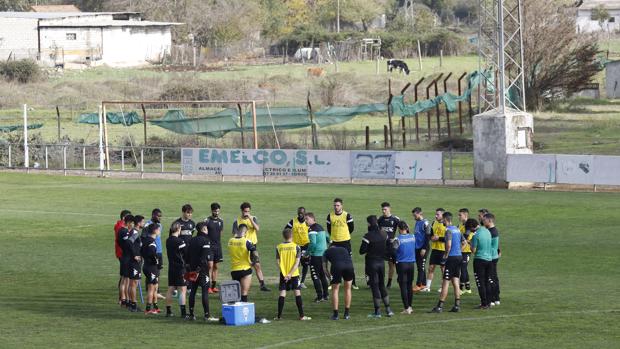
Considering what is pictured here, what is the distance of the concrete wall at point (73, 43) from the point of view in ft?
365

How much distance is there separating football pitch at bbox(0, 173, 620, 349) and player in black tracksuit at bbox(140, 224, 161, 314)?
503 mm

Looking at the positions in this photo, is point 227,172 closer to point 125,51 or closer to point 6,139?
point 6,139

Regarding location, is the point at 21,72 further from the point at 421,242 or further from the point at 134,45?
the point at 421,242

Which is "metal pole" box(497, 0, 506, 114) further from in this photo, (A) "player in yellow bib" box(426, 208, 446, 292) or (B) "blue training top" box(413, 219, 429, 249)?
(A) "player in yellow bib" box(426, 208, 446, 292)

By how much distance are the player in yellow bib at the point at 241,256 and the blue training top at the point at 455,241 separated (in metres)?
3.80

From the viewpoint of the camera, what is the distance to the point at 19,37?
112188mm

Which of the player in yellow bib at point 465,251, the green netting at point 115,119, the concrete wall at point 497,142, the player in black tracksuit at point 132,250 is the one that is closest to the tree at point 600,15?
the green netting at point 115,119

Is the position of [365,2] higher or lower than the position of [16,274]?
higher

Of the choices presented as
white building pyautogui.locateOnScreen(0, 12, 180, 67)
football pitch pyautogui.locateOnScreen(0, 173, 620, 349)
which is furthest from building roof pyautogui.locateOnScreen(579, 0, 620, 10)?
football pitch pyautogui.locateOnScreen(0, 173, 620, 349)

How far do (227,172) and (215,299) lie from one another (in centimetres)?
2781

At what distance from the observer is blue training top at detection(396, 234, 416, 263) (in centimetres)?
2366

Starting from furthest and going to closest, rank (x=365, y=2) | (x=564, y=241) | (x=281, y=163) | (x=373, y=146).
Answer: (x=365, y=2)
(x=373, y=146)
(x=281, y=163)
(x=564, y=241)

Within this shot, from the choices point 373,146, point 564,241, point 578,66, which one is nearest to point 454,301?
point 564,241

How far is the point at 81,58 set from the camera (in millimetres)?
111562
